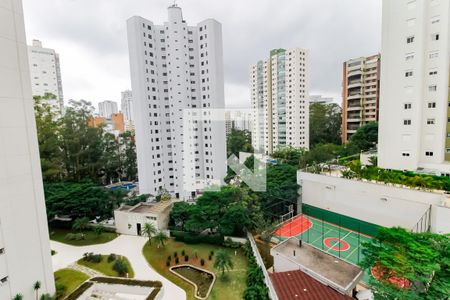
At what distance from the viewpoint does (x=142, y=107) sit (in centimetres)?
2459

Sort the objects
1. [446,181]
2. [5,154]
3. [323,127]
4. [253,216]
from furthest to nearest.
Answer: [323,127], [253,216], [446,181], [5,154]

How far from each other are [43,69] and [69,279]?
172ft

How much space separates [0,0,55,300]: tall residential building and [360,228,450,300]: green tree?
13402mm

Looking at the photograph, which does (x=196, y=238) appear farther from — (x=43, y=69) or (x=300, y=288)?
(x=43, y=69)

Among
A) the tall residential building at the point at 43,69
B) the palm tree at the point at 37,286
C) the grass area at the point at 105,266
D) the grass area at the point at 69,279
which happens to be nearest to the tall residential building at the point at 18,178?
the palm tree at the point at 37,286

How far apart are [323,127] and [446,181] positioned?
99.0ft

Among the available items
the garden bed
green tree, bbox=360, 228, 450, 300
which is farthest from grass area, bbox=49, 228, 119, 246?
green tree, bbox=360, 228, 450, 300

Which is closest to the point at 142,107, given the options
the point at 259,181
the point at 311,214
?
the point at 259,181

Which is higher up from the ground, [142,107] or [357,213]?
[142,107]

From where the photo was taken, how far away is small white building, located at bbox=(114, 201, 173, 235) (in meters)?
17.0

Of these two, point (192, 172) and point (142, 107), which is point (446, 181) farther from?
point (142, 107)

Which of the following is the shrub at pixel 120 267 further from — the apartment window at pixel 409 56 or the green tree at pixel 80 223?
the apartment window at pixel 409 56

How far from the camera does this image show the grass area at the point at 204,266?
35.7ft

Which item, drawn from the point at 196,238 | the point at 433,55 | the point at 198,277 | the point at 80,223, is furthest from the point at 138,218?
the point at 433,55
